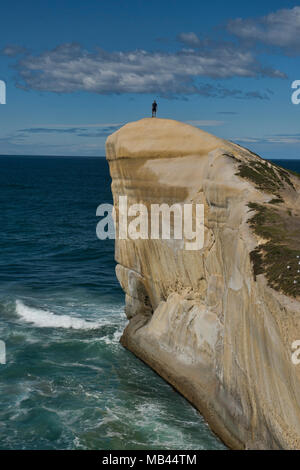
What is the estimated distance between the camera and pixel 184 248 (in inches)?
1074

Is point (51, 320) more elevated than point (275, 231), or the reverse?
point (275, 231)

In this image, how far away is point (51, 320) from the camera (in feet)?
114

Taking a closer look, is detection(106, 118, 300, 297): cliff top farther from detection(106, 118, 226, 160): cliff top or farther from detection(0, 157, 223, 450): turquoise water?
detection(0, 157, 223, 450): turquoise water

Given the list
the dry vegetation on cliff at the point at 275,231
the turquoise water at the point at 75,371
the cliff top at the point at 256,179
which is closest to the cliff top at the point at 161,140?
the cliff top at the point at 256,179

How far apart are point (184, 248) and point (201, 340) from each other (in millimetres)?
4679

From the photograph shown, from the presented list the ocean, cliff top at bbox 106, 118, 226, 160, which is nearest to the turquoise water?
the ocean

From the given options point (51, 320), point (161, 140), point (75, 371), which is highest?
point (161, 140)

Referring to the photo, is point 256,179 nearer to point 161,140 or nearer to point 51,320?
point 161,140

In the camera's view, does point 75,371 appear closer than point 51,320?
Yes

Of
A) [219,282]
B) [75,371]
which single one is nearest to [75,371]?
[75,371]

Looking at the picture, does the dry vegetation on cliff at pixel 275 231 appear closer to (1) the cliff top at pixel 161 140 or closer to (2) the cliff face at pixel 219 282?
(2) the cliff face at pixel 219 282

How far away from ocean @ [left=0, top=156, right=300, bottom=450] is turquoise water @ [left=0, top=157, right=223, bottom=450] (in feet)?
0.14

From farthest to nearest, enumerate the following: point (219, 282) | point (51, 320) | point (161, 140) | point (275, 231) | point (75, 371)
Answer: point (51, 320), point (161, 140), point (75, 371), point (219, 282), point (275, 231)

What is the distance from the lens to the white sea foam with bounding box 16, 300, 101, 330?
33875 millimetres
